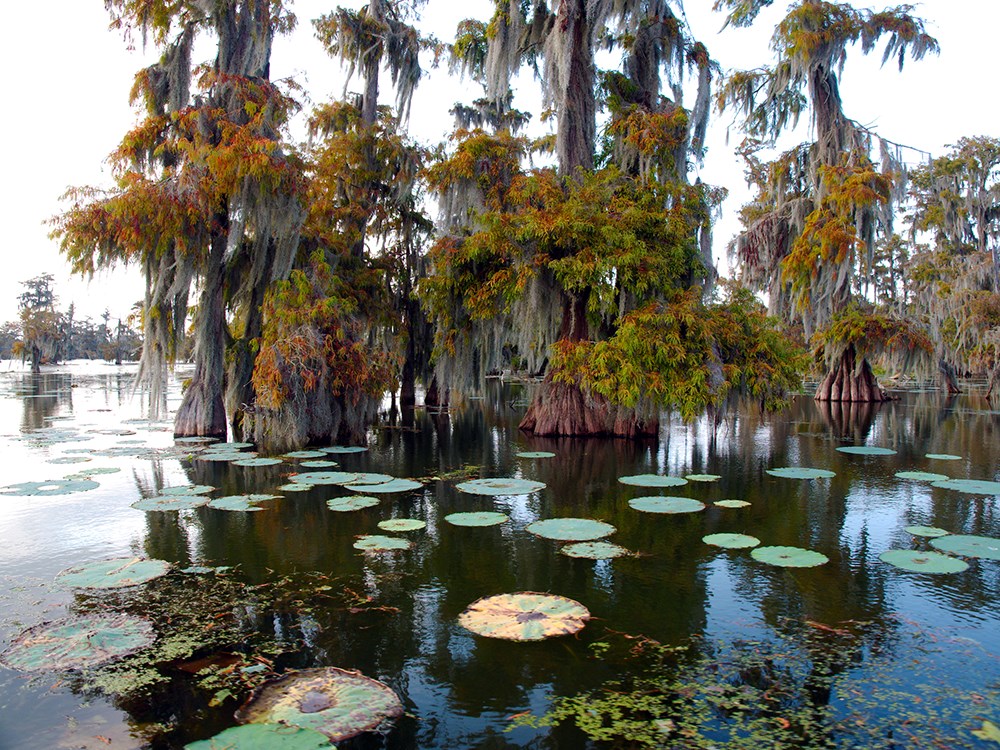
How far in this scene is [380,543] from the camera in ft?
20.4

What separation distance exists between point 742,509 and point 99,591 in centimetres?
621

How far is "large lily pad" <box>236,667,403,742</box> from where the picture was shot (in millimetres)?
3211

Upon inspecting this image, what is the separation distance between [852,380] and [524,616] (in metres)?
22.0

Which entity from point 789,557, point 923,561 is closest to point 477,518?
point 789,557

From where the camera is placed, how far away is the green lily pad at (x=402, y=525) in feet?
22.1

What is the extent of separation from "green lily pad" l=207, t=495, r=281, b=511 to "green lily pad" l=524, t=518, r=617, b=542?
319cm

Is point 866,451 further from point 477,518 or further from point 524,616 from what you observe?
point 524,616

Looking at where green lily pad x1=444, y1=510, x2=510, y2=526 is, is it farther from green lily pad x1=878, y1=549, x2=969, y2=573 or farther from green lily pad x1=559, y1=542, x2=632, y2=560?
green lily pad x1=878, y1=549, x2=969, y2=573

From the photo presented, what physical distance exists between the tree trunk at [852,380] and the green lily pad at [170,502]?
69.1ft

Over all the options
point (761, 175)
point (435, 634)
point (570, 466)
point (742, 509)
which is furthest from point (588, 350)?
point (761, 175)

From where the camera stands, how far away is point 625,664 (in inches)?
152

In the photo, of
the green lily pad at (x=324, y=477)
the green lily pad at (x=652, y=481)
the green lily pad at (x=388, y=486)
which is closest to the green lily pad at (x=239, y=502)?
the green lily pad at (x=324, y=477)

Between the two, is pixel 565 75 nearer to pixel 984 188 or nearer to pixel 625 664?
pixel 625 664

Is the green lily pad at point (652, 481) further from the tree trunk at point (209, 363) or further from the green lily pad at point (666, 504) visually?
the tree trunk at point (209, 363)
